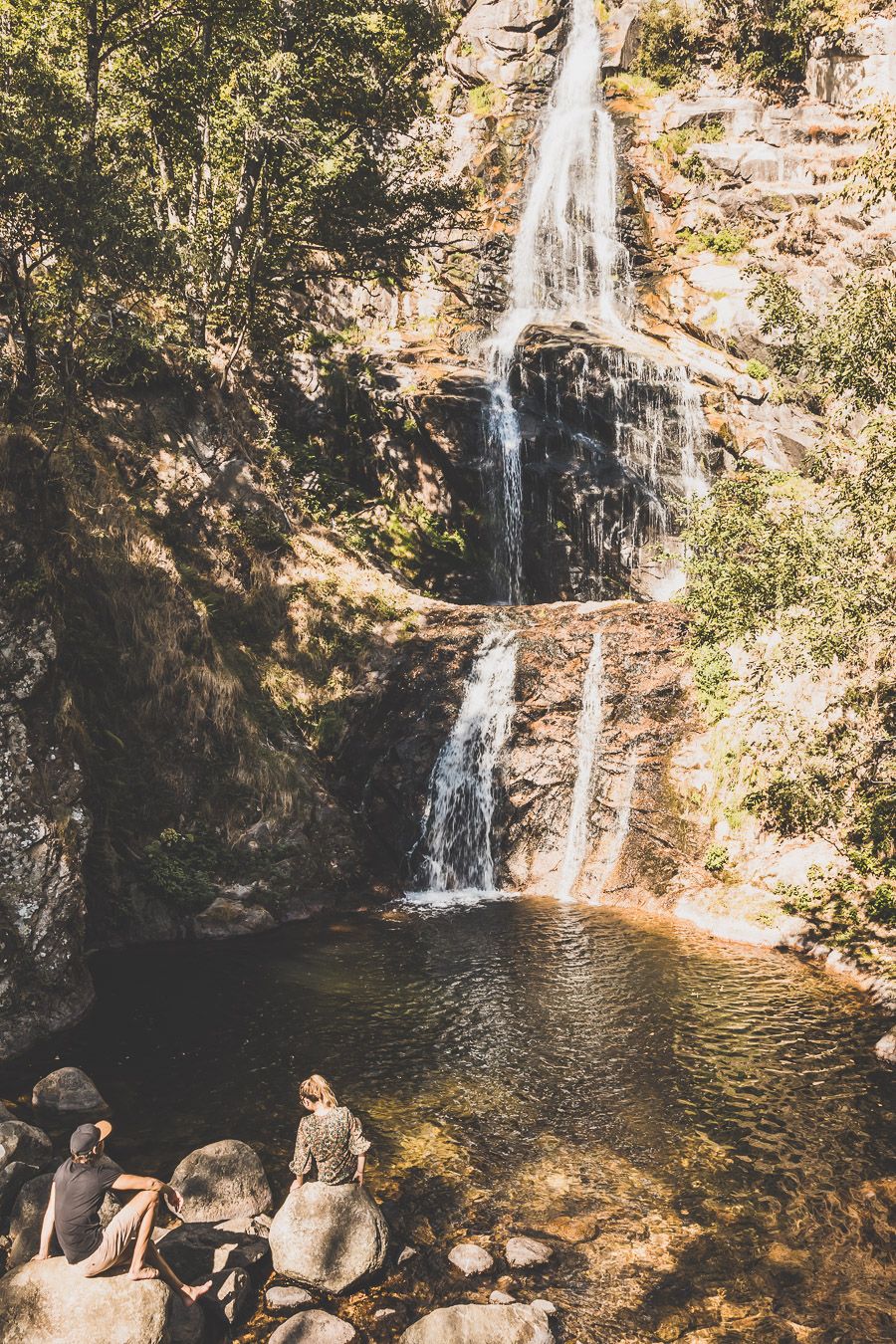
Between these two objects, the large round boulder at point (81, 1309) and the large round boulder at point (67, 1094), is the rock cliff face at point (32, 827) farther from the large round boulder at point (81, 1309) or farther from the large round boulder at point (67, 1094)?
the large round boulder at point (81, 1309)

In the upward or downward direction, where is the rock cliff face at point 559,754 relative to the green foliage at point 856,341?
downward

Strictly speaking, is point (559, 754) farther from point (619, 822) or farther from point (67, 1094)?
point (67, 1094)

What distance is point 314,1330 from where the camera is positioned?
595cm

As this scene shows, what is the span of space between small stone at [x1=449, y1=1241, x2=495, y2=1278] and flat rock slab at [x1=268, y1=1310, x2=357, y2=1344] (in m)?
1.02

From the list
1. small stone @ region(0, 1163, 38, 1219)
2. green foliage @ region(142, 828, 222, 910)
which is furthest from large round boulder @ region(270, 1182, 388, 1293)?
green foliage @ region(142, 828, 222, 910)

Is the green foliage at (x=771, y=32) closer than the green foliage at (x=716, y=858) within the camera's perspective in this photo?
No

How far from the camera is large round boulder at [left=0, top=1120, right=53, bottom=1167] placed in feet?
25.4

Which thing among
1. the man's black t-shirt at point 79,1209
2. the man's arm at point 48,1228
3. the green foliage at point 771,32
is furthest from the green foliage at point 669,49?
the man's arm at point 48,1228

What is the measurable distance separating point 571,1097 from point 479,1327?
12.9 ft

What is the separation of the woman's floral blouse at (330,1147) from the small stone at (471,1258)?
106 centimetres

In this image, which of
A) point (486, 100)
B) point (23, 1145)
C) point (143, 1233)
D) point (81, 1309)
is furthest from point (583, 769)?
point (486, 100)

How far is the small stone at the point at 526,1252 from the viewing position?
673cm

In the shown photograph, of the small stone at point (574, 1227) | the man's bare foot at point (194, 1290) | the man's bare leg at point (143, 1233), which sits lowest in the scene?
the small stone at point (574, 1227)

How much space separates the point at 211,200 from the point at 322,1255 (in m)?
23.6
